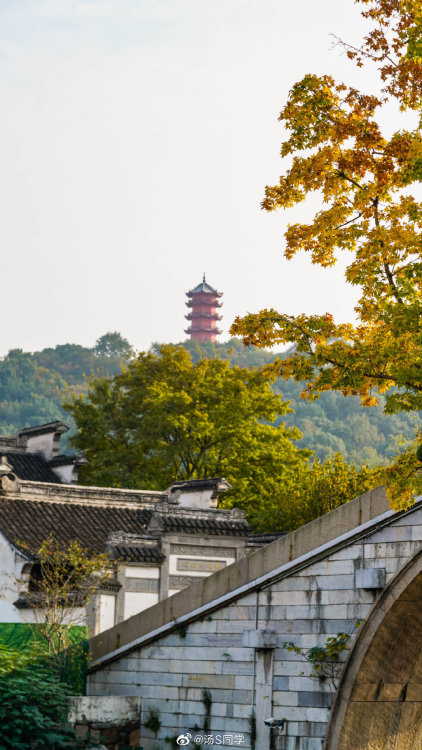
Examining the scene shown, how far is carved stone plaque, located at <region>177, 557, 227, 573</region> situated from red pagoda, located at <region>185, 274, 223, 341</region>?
440 feet

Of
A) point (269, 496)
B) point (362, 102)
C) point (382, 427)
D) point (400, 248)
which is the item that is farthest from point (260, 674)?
point (382, 427)

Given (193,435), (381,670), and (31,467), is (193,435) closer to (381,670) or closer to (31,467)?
(31,467)

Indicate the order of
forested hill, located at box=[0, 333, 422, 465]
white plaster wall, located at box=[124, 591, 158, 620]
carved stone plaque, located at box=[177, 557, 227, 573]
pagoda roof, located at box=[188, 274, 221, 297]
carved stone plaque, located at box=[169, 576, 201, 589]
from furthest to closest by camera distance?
pagoda roof, located at box=[188, 274, 221, 297]
forested hill, located at box=[0, 333, 422, 465]
carved stone plaque, located at box=[177, 557, 227, 573]
carved stone plaque, located at box=[169, 576, 201, 589]
white plaster wall, located at box=[124, 591, 158, 620]

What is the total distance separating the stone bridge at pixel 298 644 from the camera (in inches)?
633

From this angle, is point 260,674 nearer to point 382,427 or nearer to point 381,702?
point 381,702

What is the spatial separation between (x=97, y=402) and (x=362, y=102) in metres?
30.8

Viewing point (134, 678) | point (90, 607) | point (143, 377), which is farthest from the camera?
point (143, 377)

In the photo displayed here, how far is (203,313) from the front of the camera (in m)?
159

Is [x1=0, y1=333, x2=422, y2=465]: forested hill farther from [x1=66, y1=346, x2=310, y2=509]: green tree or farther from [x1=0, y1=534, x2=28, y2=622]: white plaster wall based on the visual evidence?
[x1=0, y1=534, x2=28, y2=622]: white plaster wall

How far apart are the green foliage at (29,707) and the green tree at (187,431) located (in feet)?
70.3

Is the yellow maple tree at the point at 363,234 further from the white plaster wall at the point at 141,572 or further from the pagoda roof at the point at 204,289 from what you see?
the pagoda roof at the point at 204,289

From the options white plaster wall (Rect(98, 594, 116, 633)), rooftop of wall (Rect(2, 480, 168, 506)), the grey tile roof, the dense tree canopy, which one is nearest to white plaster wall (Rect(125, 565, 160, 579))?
white plaster wall (Rect(98, 594, 116, 633))

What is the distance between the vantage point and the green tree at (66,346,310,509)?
40.1 metres

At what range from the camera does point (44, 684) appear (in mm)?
17312
